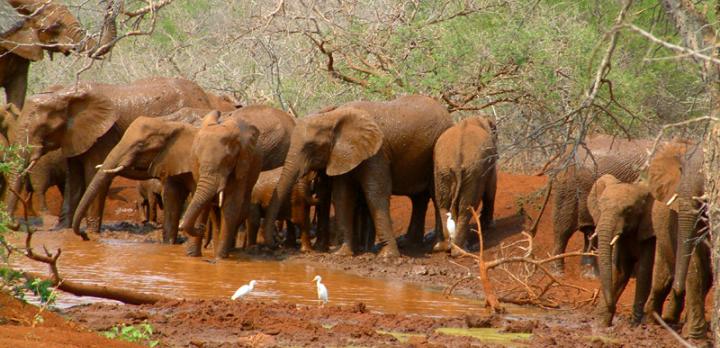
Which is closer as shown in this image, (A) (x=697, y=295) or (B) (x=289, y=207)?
(A) (x=697, y=295)

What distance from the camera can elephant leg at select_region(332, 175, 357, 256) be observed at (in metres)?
16.2

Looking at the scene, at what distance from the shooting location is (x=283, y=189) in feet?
53.1

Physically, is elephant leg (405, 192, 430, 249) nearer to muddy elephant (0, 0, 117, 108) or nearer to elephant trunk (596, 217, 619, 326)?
muddy elephant (0, 0, 117, 108)

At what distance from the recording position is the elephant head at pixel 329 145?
16312 mm

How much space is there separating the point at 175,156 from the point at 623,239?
622 cm

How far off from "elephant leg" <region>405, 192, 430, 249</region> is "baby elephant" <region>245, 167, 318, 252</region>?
1.35 meters

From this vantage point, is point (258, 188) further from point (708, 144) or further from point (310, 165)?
point (708, 144)

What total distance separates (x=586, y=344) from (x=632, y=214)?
159 centimetres

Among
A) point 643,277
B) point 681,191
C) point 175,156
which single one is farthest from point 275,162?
point 681,191

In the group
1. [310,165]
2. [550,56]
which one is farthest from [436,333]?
[550,56]

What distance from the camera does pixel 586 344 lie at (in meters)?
9.91

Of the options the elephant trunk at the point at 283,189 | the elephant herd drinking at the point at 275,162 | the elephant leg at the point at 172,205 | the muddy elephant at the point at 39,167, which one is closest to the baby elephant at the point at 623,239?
the elephant herd drinking at the point at 275,162

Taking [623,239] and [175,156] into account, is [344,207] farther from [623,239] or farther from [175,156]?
[623,239]

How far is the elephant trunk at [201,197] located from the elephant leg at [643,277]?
5187 mm
